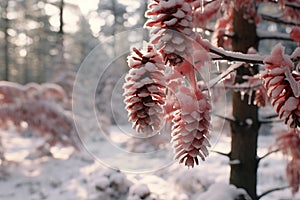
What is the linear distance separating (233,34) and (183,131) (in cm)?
217

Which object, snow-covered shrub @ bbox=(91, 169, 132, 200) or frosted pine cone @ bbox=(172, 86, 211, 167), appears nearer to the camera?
frosted pine cone @ bbox=(172, 86, 211, 167)

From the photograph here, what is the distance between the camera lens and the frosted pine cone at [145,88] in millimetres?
1011

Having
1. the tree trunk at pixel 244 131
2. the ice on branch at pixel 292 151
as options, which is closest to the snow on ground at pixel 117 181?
the ice on branch at pixel 292 151

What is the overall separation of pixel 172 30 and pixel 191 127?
0.95ft

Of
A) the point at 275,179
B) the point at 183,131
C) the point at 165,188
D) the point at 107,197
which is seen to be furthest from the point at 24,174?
the point at 183,131

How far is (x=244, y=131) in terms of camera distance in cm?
300

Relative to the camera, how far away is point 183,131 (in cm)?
103

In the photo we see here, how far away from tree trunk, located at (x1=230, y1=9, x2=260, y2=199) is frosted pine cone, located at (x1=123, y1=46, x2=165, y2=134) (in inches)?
82.7

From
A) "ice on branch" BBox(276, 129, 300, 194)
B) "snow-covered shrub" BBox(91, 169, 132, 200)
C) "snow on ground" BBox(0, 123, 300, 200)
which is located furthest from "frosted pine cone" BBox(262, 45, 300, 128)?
"snow-covered shrub" BBox(91, 169, 132, 200)

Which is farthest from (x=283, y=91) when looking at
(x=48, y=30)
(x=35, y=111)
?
(x=48, y=30)

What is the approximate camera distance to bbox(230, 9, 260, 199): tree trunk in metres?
2.98

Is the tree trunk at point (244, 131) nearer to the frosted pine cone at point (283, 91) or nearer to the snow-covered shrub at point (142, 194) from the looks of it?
the frosted pine cone at point (283, 91)

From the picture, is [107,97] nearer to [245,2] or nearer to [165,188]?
[165,188]

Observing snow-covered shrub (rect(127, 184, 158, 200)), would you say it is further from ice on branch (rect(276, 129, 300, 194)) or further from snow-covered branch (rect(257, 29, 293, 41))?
snow-covered branch (rect(257, 29, 293, 41))
